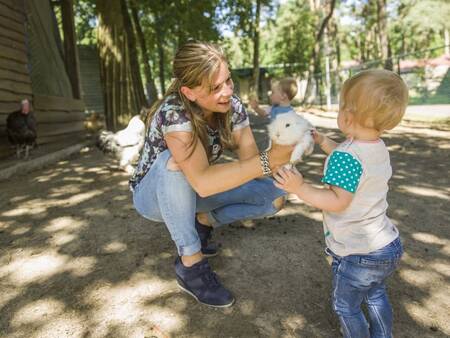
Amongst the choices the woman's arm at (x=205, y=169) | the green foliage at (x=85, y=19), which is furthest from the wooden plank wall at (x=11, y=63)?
the green foliage at (x=85, y=19)

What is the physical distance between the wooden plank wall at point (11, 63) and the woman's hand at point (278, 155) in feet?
21.9

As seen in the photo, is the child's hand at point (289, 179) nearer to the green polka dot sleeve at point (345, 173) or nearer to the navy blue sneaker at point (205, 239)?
the green polka dot sleeve at point (345, 173)

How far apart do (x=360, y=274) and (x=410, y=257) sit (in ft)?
4.16

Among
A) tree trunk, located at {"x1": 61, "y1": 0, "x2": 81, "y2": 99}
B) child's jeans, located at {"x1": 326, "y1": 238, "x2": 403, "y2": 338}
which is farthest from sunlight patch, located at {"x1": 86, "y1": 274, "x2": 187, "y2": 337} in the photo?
tree trunk, located at {"x1": 61, "y1": 0, "x2": 81, "y2": 99}

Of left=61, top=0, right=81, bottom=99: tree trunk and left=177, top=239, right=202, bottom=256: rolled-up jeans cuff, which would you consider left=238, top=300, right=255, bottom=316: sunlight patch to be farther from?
left=61, top=0, right=81, bottom=99: tree trunk

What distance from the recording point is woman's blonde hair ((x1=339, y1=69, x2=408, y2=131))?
64.7 inches

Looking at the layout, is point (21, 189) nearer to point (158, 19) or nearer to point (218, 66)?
point (218, 66)

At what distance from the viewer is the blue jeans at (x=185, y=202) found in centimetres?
227

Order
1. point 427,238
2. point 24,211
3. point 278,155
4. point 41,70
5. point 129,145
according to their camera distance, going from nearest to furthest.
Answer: point 278,155, point 427,238, point 24,211, point 129,145, point 41,70

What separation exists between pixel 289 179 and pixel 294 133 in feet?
0.69

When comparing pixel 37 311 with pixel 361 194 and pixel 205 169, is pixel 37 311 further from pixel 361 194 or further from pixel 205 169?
pixel 361 194

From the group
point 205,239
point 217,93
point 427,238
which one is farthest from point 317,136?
point 427,238

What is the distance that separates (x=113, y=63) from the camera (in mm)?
10586

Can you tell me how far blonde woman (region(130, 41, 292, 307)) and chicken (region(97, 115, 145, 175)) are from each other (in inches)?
138
